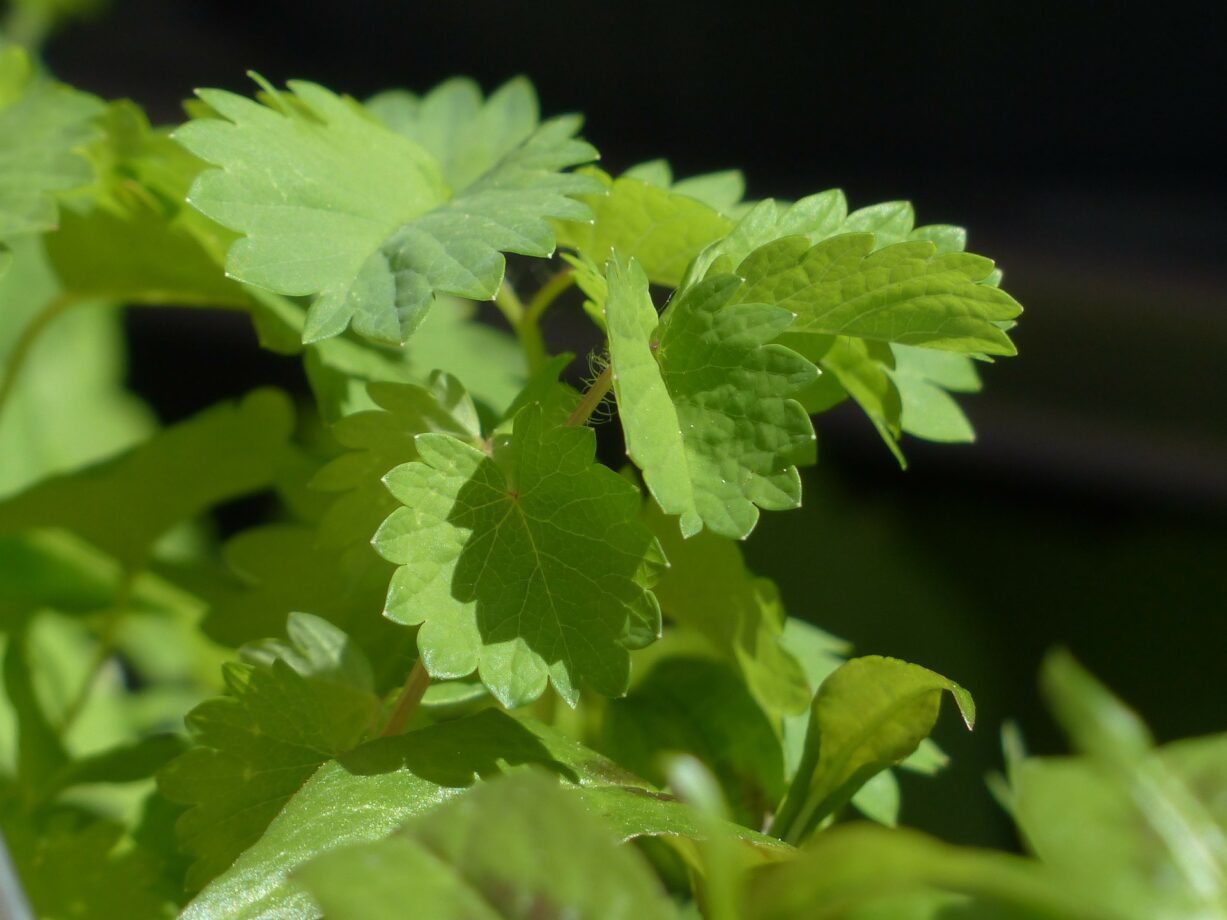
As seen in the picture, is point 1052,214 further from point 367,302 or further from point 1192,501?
point 367,302

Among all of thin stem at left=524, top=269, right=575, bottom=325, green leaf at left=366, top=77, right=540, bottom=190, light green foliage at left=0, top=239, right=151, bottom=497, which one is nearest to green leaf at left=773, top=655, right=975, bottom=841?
thin stem at left=524, top=269, right=575, bottom=325

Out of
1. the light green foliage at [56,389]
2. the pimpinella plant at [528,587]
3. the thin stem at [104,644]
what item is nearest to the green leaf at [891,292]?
the pimpinella plant at [528,587]

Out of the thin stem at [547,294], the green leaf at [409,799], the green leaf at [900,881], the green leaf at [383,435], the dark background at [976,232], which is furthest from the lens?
the dark background at [976,232]

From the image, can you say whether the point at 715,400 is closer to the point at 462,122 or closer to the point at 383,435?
the point at 383,435

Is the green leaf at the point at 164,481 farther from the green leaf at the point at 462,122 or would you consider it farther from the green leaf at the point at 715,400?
the green leaf at the point at 715,400

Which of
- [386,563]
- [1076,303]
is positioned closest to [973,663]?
[1076,303]

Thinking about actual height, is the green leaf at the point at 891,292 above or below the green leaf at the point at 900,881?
above

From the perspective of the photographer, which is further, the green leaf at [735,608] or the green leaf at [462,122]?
the green leaf at [462,122]
